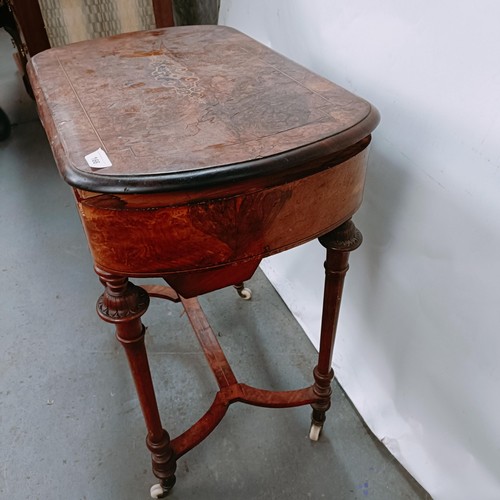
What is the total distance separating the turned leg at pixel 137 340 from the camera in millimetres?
643

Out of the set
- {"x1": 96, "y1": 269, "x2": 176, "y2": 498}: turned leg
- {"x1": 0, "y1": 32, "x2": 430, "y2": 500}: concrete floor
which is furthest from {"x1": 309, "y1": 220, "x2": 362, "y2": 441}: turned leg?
{"x1": 96, "y1": 269, "x2": 176, "y2": 498}: turned leg

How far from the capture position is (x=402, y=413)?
38.6 inches

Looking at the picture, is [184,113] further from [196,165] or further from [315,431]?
[315,431]

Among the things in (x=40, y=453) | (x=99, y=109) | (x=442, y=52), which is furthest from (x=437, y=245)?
(x=40, y=453)

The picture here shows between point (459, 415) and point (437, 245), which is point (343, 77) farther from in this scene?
point (459, 415)

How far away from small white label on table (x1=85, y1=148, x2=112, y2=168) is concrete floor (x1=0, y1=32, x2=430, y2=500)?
0.72 meters

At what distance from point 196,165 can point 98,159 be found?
0.12m

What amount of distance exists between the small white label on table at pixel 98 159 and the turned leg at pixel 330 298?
0.36 m

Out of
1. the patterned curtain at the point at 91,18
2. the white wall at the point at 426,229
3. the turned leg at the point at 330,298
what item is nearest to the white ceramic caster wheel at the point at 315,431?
the turned leg at the point at 330,298

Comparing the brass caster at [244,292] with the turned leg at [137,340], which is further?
the brass caster at [244,292]

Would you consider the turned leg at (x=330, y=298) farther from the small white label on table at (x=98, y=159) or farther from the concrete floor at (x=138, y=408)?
the small white label on table at (x=98, y=159)

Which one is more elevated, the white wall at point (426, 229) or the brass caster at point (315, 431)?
the white wall at point (426, 229)

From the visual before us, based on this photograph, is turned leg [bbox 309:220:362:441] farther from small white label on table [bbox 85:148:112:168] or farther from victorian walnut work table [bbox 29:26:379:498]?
small white label on table [bbox 85:148:112:168]

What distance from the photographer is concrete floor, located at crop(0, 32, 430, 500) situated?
97 centimetres
